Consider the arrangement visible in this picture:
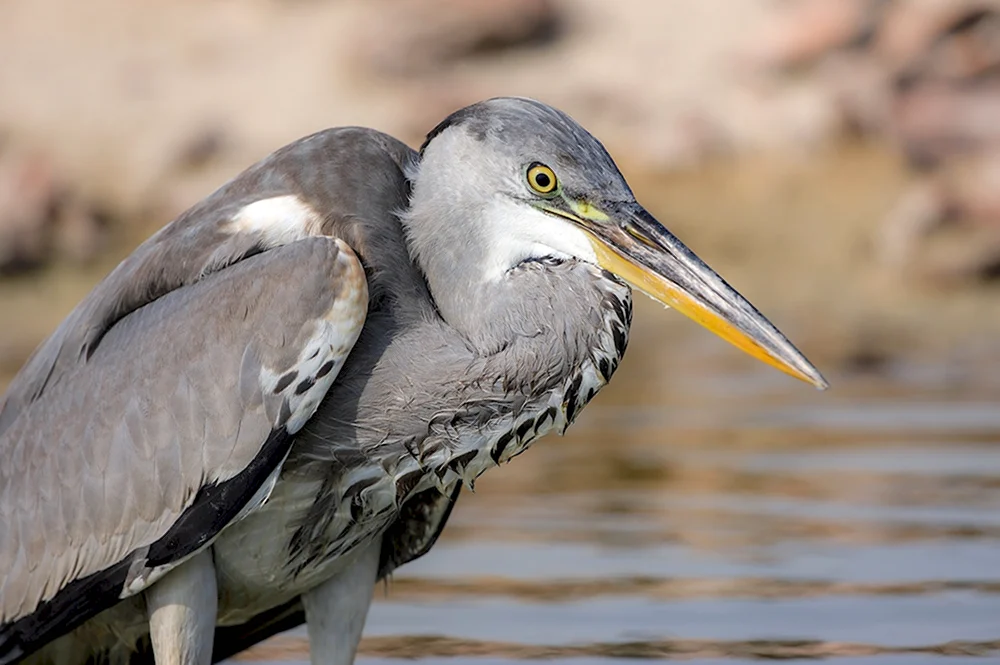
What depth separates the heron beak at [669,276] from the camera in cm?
489

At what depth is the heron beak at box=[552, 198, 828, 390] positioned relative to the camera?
192 inches

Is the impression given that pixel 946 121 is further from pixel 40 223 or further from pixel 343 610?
pixel 343 610

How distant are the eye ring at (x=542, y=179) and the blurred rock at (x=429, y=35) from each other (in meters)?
12.8

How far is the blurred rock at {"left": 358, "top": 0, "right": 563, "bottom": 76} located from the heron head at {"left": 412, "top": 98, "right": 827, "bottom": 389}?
1277 centimetres

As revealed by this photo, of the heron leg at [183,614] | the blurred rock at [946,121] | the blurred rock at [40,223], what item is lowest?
the heron leg at [183,614]

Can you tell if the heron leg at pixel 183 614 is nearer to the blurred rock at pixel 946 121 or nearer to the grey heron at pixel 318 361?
the grey heron at pixel 318 361

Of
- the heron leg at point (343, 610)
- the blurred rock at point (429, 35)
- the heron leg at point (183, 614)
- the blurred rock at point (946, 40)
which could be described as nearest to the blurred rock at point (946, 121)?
the blurred rock at point (946, 40)

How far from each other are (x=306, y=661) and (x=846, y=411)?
4.95 meters

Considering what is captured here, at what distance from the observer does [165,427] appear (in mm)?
4996

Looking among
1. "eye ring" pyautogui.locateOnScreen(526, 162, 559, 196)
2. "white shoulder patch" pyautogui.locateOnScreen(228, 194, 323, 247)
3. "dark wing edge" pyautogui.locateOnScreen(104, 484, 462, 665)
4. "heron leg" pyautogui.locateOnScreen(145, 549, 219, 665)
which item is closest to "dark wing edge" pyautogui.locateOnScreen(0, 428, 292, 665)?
"heron leg" pyautogui.locateOnScreen(145, 549, 219, 665)

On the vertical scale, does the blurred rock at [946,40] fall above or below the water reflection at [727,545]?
above

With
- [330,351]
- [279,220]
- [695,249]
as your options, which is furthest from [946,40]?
[330,351]

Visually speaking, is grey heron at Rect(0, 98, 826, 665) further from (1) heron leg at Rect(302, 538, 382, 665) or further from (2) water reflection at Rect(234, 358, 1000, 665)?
(2) water reflection at Rect(234, 358, 1000, 665)

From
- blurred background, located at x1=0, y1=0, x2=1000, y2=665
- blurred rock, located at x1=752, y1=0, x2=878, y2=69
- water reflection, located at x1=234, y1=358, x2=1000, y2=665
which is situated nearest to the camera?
water reflection, located at x1=234, y1=358, x2=1000, y2=665
